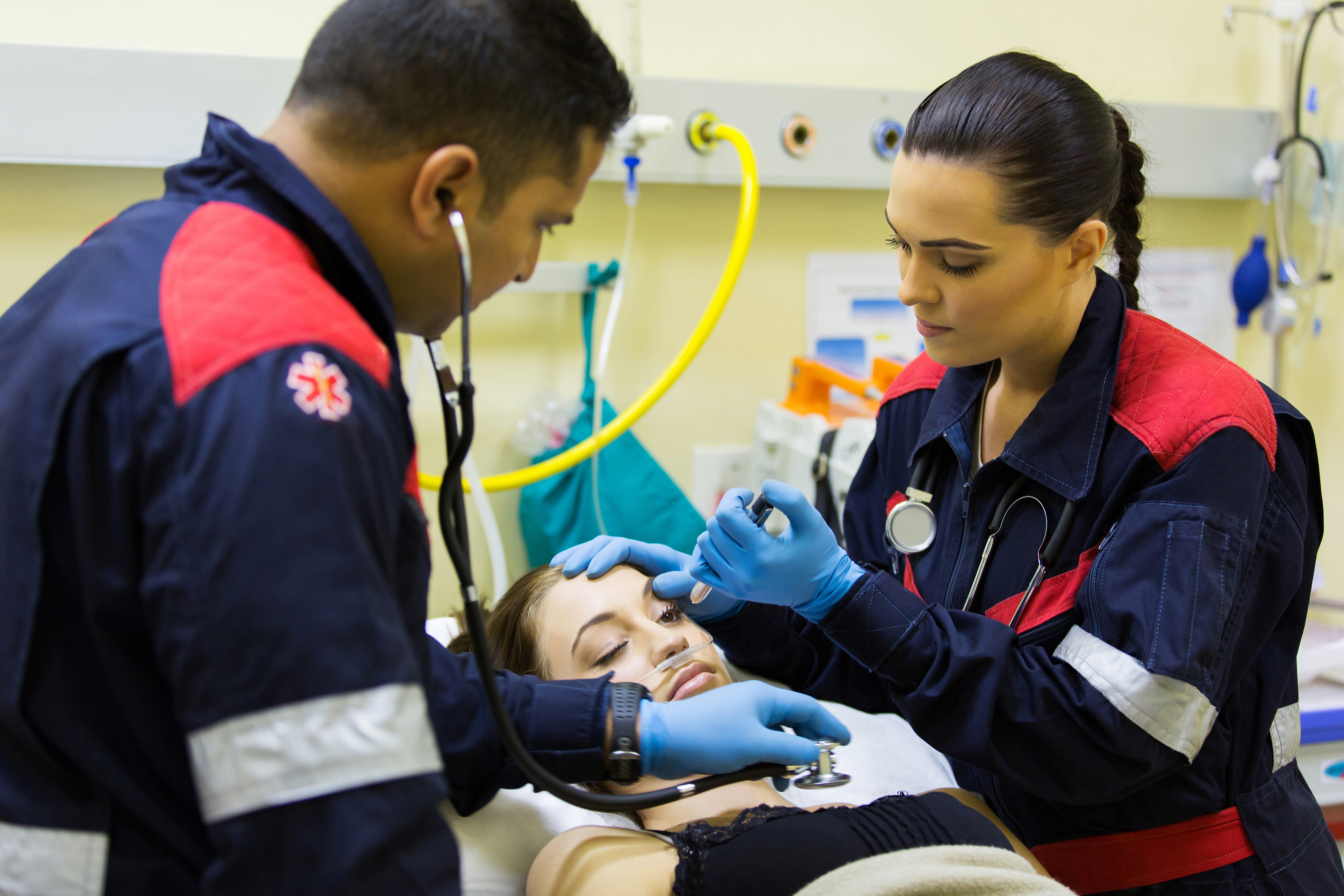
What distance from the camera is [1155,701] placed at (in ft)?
3.58

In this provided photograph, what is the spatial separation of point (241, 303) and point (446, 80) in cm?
23

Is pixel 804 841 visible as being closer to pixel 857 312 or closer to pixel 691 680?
pixel 691 680

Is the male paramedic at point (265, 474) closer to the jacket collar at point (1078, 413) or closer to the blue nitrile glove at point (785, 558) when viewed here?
the blue nitrile glove at point (785, 558)

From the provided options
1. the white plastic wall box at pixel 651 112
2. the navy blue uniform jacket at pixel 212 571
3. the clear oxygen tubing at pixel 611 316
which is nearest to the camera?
the navy blue uniform jacket at pixel 212 571

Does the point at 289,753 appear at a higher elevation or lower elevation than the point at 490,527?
higher

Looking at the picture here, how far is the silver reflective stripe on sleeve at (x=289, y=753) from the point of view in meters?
0.61

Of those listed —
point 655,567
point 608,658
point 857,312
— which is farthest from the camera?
point 857,312

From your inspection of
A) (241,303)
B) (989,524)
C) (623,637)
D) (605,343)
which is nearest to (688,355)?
(605,343)

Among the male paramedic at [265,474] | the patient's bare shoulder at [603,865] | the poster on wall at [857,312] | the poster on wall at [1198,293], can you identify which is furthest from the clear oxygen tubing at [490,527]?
the poster on wall at [1198,293]

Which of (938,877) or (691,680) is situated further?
(691,680)

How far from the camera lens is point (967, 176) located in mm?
1203

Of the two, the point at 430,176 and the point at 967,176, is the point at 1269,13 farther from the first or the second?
the point at 430,176

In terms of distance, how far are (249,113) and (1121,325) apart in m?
1.68

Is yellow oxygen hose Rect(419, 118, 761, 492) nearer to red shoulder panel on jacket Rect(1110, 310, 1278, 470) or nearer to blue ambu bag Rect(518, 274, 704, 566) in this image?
blue ambu bag Rect(518, 274, 704, 566)
